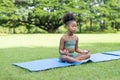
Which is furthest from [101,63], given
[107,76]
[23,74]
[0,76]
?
[0,76]

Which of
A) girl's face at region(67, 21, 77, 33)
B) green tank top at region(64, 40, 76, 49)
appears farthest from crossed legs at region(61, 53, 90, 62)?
girl's face at region(67, 21, 77, 33)

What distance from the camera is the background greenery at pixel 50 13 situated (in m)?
20.8

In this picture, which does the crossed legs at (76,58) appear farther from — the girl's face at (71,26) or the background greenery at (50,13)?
the background greenery at (50,13)

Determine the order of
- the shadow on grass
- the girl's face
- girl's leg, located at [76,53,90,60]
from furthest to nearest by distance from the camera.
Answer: the shadow on grass < the girl's face < girl's leg, located at [76,53,90,60]

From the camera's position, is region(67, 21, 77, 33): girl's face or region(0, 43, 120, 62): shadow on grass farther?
region(0, 43, 120, 62): shadow on grass

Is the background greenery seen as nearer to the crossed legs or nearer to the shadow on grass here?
the shadow on grass

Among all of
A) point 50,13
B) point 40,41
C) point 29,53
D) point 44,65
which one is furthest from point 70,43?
point 50,13

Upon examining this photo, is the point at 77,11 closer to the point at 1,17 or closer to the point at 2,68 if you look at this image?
the point at 1,17

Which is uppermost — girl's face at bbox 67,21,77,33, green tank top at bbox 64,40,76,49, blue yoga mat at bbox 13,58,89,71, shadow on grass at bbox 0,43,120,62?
girl's face at bbox 67,21,77,33

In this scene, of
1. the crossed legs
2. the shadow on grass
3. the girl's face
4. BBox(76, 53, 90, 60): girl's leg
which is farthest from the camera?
the shadow on grass

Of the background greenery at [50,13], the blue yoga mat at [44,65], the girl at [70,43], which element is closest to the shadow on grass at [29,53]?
the blue yoga mat at [44,65]

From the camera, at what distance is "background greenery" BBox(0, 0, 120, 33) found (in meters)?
20.8

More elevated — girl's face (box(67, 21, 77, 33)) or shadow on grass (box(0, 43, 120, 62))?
girl's face (box(67, 21, 77, 33))

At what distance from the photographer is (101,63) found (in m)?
4.33
